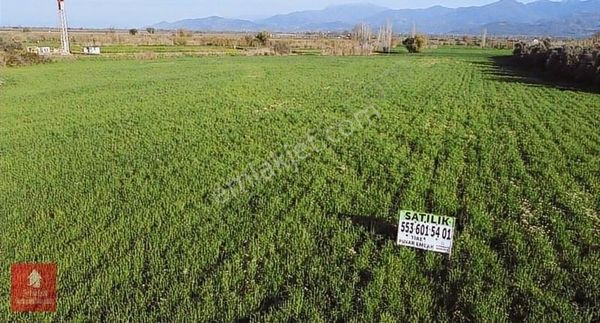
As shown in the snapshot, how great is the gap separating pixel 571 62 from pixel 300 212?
2632 centimetres

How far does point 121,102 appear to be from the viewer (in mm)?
18047

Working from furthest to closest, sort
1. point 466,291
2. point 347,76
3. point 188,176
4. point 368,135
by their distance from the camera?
point 347,76
point 368,135
point 188,176
point 466,291

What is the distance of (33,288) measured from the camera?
5195 millimetres

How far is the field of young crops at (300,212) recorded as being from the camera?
16.1ft

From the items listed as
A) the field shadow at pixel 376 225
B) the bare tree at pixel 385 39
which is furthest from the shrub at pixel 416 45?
the field shadow at pixel 376 225

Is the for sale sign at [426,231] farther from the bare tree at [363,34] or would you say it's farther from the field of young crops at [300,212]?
the bare tree at [363,34]

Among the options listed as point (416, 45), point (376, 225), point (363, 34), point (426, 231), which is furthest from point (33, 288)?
point (363, 34)

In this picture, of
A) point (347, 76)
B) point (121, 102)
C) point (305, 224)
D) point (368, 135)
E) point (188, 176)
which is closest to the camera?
point (305, 224)

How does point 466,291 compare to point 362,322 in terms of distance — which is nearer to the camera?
point 362,322

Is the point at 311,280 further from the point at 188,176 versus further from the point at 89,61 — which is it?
the point at 89,61

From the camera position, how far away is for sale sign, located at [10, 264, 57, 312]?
4871mm

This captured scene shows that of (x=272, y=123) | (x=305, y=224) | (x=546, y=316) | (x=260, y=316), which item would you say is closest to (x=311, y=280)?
(x=260, y=316)

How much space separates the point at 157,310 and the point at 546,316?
419 centimetres

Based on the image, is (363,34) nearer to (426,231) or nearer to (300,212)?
(300,212)
